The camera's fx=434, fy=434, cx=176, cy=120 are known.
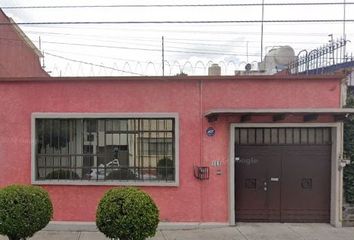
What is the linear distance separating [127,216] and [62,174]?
400cm

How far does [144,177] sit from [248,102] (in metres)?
3.19

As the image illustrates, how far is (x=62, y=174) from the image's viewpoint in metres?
10.9

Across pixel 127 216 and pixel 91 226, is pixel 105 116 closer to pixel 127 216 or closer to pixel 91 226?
pixel 91 226

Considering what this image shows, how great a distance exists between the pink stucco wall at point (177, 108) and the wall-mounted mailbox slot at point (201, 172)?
0.13m

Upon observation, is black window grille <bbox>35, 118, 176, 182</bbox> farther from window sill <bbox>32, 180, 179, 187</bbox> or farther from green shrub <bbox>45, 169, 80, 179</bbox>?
window sill <bbox>32, 180, 179, 187</bbox>

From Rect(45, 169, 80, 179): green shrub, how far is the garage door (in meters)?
4.12

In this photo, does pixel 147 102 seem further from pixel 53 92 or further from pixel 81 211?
pixel 81 211

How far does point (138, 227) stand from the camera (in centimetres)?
748

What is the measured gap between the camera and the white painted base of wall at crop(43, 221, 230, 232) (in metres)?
10.6

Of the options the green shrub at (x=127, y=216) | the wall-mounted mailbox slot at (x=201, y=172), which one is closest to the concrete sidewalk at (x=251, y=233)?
the wall-mounted mailbox slot at (x=201, y=172)

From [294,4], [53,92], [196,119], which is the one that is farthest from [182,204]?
[294,4]

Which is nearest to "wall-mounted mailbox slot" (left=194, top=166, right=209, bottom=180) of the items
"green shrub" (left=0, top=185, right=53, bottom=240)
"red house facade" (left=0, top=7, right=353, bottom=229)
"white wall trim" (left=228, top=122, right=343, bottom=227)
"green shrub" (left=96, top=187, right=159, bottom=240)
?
"red house facade" (left=0, top=7, right=353, bottom=229)

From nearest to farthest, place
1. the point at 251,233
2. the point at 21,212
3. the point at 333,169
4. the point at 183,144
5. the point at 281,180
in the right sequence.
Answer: the point at 21,212, the point at 251,233, the point at 183,144, the point at 333,169, the point at 281,180

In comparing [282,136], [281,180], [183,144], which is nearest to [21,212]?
[183,144]
